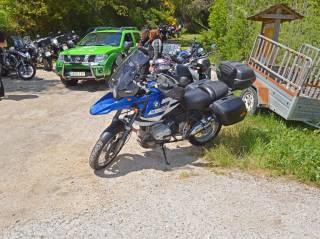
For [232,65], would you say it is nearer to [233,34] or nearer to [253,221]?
[253,221]

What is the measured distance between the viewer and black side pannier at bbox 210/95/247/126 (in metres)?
5.23

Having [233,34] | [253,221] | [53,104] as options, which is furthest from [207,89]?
[233,34]

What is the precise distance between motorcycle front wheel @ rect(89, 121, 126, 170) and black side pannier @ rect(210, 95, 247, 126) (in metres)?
1.36

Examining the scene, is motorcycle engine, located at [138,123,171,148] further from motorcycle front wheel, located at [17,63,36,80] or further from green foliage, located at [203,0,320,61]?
motorcycle front wheel, located at [17,63,36,80]

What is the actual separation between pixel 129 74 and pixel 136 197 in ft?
5.04

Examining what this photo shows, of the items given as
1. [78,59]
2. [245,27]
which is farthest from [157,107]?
[245,27]

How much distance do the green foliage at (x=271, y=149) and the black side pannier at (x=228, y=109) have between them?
0.48m

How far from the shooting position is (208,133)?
5820 millimetres

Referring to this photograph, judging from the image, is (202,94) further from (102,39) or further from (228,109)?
(102,39)

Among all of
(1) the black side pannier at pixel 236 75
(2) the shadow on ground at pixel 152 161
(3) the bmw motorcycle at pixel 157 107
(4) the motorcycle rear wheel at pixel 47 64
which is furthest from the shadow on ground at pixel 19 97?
(1) the black side pannier at pixel 236 75

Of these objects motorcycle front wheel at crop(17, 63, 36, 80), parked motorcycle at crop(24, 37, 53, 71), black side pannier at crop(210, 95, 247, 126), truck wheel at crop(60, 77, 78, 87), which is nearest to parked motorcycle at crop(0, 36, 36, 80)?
motorcycle front wheel at crop(17, 63, 36, 80)

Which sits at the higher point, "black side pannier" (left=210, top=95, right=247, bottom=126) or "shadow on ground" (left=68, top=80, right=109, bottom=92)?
"black side pannier" (left=210, top=95, right=247, bottom=126)

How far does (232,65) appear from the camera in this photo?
19.2 ft

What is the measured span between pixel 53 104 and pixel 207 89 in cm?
458
